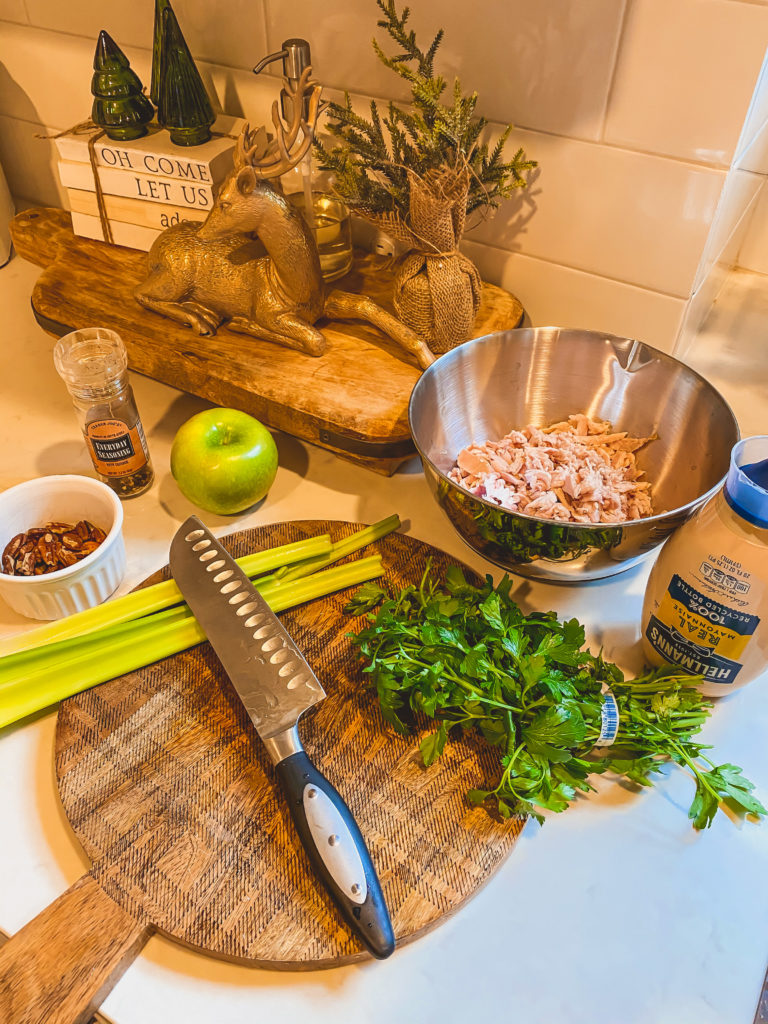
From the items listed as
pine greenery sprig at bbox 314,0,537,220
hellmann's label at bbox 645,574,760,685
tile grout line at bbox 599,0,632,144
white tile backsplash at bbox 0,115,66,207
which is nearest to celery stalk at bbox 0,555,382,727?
hellmann's label at bbox 645,574,760,685

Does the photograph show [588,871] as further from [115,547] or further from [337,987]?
[115,547]

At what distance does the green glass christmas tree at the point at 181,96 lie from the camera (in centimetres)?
97

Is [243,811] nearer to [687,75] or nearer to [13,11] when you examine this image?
[687,75]

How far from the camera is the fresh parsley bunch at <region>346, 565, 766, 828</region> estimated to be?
1.96 ft

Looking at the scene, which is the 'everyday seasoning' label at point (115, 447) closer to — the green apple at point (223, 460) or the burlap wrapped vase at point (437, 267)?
the green apple at point (223, 460)

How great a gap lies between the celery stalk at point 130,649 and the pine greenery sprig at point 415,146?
1.36ft

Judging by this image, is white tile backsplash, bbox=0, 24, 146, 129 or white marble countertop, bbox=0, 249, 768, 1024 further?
white tile backsplash, bbox=0, 24, 146, 129

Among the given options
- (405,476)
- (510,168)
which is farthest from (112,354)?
(510,168)

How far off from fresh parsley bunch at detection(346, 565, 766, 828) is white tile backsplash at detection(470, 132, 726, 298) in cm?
46

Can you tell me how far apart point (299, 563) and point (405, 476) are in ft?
0.68

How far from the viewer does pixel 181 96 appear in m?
0.98

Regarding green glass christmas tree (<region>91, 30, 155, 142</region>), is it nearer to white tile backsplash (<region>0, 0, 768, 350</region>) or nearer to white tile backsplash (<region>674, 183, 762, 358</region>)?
white tile backsplash (<region>0, 0, 768, 350</region>)

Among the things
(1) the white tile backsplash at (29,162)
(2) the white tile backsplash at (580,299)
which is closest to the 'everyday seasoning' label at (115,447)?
(2) the white tile backsplash at (580,299)

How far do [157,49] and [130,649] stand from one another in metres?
0.78
